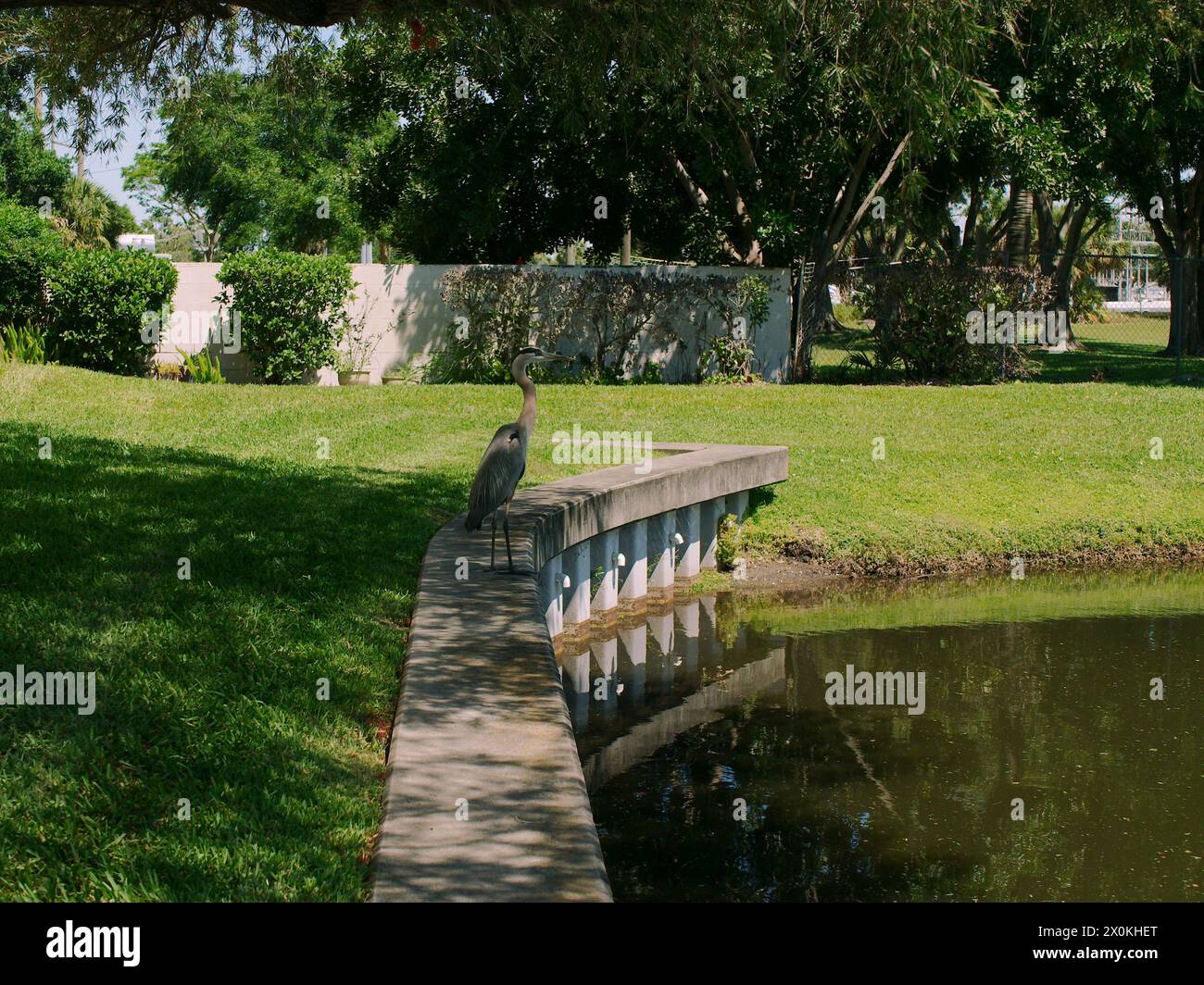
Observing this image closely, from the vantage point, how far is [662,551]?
13297mm

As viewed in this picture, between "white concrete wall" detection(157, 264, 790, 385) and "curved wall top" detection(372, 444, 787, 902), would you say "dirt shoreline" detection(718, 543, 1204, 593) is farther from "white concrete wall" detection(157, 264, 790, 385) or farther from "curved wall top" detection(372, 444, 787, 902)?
"white concrete wall" detection(157, 264, 790, 385)

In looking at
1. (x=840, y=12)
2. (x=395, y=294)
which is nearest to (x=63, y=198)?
(x=395, y=294)

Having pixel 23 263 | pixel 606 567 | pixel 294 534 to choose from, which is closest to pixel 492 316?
pixel 23 263

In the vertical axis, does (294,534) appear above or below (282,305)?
below

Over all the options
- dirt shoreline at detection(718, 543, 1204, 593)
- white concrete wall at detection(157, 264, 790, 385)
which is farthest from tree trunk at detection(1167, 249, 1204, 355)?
dirt shoreline at detection(718, 543, 1204, 593)

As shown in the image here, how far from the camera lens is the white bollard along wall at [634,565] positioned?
12.6 m

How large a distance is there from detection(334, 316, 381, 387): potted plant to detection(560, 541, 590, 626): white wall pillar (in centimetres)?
1071

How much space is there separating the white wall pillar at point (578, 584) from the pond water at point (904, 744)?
16.6 inches

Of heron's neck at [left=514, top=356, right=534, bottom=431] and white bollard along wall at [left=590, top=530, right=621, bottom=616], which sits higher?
heron's neck at [left=514, top=356, right=534, bottom=431]

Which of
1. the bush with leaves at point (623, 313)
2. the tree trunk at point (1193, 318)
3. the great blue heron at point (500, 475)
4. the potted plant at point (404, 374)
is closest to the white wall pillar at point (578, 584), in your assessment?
the great blue heron at point (500, 475)

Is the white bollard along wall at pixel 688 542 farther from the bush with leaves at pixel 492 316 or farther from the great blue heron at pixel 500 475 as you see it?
the bush with leaves at pixel 492 316

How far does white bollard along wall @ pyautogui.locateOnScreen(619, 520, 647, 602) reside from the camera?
12.6 m

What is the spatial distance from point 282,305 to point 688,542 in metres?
9.49

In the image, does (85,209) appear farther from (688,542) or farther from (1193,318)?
(688,542)
